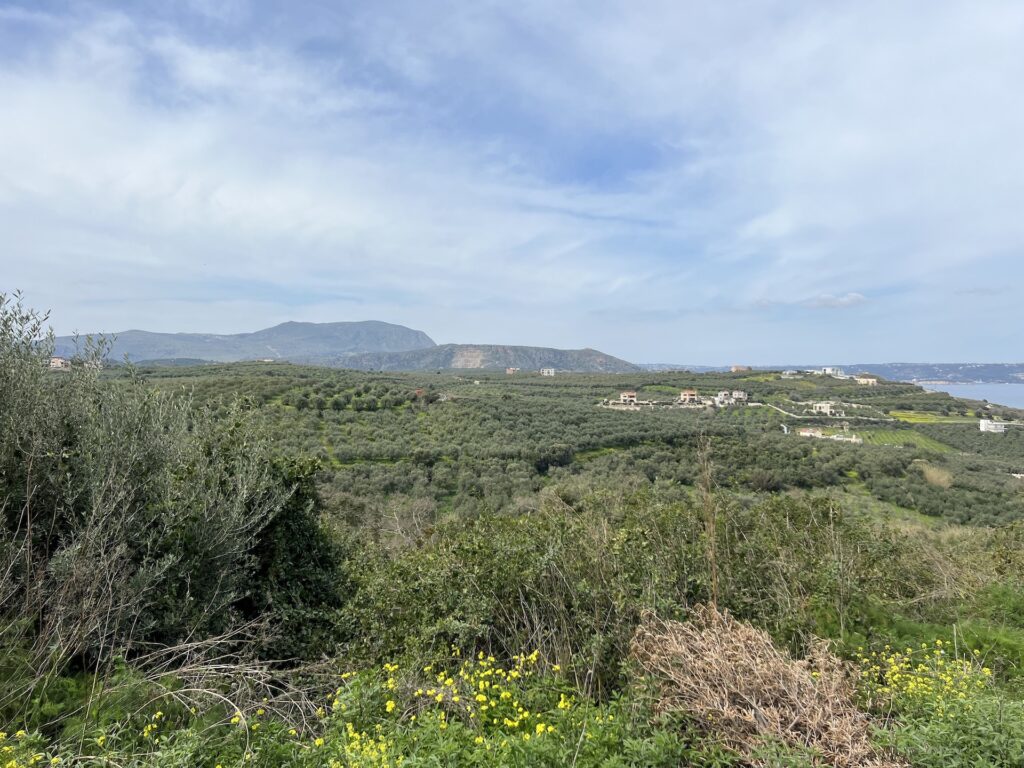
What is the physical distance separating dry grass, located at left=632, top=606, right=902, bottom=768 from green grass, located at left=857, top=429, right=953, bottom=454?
188ft

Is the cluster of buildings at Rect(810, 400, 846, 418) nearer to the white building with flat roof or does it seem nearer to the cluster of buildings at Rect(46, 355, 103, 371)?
the white building with flat roof

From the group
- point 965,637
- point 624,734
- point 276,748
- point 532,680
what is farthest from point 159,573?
point 965,637

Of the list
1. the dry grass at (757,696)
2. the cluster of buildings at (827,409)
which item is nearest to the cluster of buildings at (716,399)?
the cluster of buildings at (827,409)

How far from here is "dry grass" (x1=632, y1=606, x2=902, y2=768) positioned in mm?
2650

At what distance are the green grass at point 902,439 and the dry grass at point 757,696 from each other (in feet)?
188

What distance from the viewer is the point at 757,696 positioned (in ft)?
9.77

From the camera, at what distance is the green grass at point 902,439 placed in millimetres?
49219

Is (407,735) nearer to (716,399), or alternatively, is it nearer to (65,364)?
(65,364)

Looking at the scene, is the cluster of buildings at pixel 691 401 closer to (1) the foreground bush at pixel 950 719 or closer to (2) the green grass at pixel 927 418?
(2) the green grass at pixel 927 418

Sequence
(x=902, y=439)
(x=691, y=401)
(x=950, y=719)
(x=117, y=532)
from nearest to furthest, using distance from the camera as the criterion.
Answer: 1. (x=950, y=719)
2. (x=117, y=532)
3. (x=902, y=439)
4. (x=691, y=401)

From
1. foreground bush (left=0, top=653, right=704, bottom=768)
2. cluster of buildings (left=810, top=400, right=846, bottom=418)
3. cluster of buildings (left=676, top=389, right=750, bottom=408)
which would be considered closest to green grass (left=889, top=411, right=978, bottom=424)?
cluster of buildings (left=810, top=400, right=846, bottom=418)

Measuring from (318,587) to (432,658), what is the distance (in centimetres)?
327

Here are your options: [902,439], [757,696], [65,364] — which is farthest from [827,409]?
[65,364]

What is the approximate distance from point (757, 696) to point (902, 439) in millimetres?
64435
